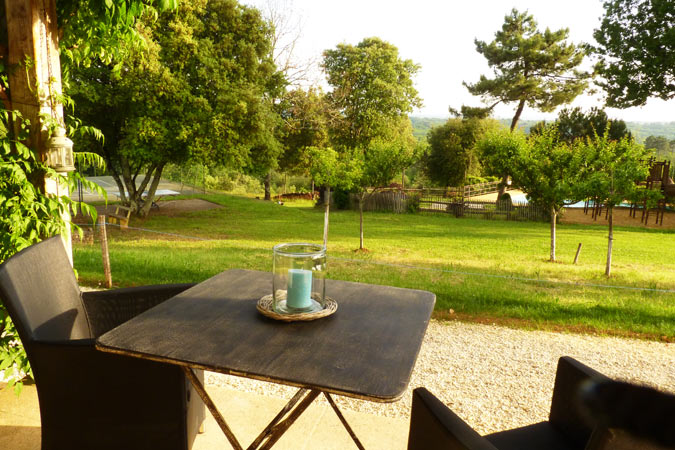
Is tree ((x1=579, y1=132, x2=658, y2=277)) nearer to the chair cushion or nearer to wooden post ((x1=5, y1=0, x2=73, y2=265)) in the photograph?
the chair cushion

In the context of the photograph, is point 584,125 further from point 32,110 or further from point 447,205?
point 32,110

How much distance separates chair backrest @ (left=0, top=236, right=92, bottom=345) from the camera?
58.8 inches

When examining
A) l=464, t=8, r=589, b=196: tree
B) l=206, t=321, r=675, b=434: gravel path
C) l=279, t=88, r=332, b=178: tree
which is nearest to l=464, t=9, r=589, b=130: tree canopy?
l=464, t=8, r=589, b=196: tree

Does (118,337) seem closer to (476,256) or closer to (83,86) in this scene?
(476,256)

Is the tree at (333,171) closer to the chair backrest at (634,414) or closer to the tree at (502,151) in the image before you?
the tree at (502,151)

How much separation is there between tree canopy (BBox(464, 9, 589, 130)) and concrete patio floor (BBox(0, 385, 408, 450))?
26.4 metres

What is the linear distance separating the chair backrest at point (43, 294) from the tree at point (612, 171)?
966 centimetres

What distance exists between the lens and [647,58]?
50.5ft

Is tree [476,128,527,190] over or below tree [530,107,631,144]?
below

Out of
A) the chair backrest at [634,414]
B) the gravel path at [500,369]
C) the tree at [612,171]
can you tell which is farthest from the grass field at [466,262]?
the chair backrest at [634,414]

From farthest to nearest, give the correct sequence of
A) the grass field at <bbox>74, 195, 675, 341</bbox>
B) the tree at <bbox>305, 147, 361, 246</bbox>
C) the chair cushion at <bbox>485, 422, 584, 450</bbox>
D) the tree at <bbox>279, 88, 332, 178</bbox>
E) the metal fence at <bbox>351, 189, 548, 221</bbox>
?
1. the tree at <bbox>279, 88, 332, 178</bbox>
2. the metal fence at <bbox>351, 189, 548, 221</bbox>
3. the tree at <bbox>305, 147, 361, 246</bbox>
4. the grass field at <bbox>74, 195, 675, 341</bbox>
5. the chair cushion at <bbox>485, 422, 584, 450</bbox>

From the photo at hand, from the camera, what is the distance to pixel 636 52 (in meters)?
15.8

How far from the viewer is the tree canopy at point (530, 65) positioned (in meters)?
24.8

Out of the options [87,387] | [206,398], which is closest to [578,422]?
[206,398]
